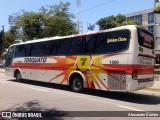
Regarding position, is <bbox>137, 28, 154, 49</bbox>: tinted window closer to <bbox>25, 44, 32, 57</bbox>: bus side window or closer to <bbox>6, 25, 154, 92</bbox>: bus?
<bbox>6, 25, 154, 92</bbox>: bus

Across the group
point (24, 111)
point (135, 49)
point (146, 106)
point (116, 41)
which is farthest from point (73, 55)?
point (24, 111)

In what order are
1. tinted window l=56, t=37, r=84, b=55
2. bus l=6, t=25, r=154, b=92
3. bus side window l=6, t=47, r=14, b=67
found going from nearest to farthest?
1. bus l=6, t=25, r=154, b=92
2. tinted window l=56, t=37, r=84, b=55
3. bus side window l=6, t=47, r=14, b=67

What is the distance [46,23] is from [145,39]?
91.7 ft

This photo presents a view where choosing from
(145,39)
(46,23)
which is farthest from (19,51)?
(46,23)

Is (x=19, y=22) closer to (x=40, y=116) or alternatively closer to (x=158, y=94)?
(x=158, y=94)

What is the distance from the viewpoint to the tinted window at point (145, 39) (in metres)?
13.3

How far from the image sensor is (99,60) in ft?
47.5

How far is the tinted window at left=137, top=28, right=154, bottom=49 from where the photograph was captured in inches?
523

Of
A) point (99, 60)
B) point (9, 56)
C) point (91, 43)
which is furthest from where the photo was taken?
point (9, 56)

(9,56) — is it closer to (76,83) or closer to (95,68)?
(76,83)

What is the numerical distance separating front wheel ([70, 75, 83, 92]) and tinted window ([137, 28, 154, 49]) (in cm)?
390

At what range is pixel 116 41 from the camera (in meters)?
13.6

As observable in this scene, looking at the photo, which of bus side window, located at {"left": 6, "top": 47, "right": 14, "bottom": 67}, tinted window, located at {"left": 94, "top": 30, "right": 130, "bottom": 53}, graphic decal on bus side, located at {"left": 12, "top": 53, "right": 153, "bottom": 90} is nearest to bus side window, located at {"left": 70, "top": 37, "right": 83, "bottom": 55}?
graphic decal on bus side, located at {"left": 12, "top": 53, "right": 153, "bottom": 90}

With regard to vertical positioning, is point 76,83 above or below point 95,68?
below
